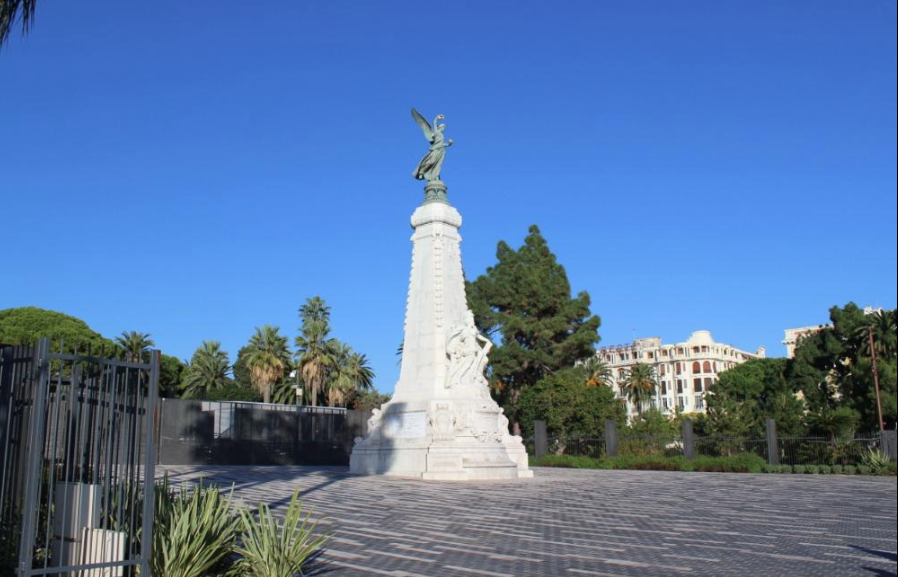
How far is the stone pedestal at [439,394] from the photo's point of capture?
20.7 metres

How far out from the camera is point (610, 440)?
34031 mm

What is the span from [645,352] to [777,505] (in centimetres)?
9737

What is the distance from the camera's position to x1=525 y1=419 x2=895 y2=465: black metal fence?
27312mm

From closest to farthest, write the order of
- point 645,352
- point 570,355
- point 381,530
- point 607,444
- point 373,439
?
point 381,530
point 373,439
point 607,444
point 570,355
point 645,352

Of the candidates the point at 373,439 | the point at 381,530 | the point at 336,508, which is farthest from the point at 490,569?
the point at 373,439

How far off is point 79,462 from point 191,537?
133 cm

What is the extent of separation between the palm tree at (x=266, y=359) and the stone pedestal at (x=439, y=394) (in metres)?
25.5

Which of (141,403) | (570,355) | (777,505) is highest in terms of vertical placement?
(570,355)

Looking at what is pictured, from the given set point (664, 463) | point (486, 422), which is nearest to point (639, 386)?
point (664, 463)

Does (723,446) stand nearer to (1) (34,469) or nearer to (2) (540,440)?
(2) (540,440)

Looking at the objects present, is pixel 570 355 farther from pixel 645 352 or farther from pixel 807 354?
pixel 645 352

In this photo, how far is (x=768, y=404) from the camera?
45.2 metres

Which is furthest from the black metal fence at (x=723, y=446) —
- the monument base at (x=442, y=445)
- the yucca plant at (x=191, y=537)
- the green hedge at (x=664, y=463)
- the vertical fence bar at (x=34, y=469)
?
the vertical fence bar at (x=34, y=469)

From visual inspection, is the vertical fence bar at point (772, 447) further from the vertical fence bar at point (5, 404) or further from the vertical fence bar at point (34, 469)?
the vertical fence bar at point (34, 469)
